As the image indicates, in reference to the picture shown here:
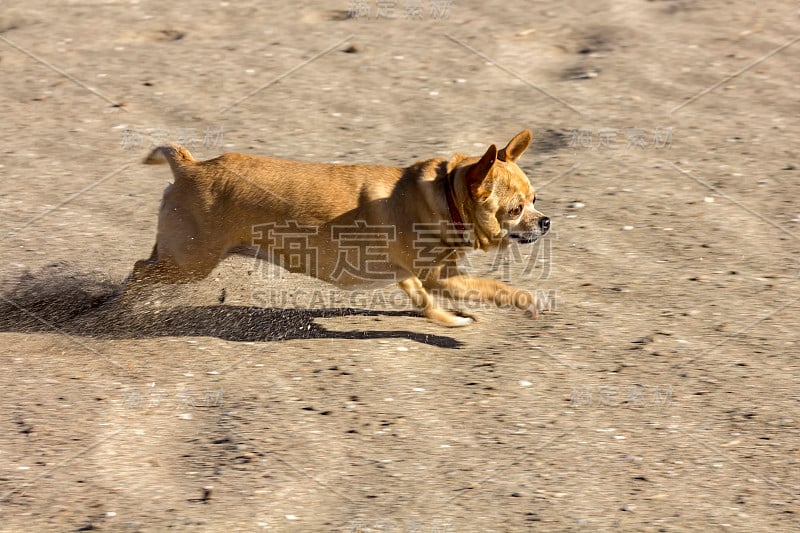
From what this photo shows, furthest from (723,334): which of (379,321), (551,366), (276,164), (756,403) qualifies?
(276,164)

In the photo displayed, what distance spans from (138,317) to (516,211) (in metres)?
2.69

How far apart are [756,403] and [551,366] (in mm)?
1216

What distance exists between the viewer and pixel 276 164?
6059mm

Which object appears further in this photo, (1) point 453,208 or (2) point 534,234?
(2) point 534,234

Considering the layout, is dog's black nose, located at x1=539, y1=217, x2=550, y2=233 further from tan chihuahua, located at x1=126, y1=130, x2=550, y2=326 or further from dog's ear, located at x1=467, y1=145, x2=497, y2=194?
dog's ear, located at x1=467, y1=145, x2=497, y2=194

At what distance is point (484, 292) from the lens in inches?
235

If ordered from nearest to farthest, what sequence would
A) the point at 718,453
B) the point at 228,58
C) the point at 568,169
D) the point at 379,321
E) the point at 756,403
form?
the point at 718,453, the point at 756,403, the point at 379,321, the point at 568,169, the point at 228,58

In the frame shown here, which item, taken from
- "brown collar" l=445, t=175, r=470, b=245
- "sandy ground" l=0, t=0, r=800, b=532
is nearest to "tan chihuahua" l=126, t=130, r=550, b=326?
"brown collar" l=445, t=175, r=470, b=245

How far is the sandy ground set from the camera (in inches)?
185

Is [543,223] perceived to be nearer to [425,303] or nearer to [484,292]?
[484,292]

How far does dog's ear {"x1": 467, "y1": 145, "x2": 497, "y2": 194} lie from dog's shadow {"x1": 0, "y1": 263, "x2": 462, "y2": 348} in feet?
3.60

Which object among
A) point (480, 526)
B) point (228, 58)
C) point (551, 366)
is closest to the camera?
point (480, 526)

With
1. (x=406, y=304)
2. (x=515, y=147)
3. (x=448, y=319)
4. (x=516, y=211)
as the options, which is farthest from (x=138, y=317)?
(x=515, y=147)

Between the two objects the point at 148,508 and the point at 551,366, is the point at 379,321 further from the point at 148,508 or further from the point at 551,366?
the point at 148,508
